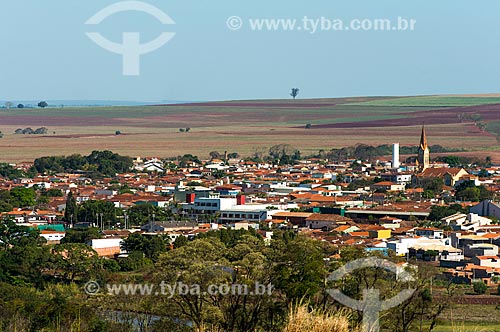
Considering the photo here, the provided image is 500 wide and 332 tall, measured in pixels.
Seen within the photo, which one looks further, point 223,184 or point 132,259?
point 223,184

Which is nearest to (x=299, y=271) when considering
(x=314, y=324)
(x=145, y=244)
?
(x=314, y=324)

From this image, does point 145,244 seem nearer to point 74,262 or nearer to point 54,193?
point 74,262

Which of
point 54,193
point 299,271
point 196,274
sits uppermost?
point 196,274

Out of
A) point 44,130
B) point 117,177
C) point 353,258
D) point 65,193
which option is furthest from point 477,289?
point 44,130

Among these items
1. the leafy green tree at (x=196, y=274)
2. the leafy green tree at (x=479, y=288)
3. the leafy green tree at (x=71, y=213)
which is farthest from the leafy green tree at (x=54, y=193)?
the leafy green tree at (x=196, y=274)

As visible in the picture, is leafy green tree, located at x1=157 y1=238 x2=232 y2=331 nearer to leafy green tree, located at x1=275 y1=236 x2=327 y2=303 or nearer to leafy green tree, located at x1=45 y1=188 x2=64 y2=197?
leafy green tree, located at x1=275 y1=236 x2=327 y2=303

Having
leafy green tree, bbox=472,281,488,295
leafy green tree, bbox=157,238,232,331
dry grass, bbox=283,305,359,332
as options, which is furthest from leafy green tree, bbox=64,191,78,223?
dry grass, bbox=283,305,359,332

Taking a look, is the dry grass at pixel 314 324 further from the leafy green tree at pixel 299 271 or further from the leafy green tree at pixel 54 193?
the leafy green tree at pixel 54 193

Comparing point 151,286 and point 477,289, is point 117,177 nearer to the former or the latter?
point 477,289
